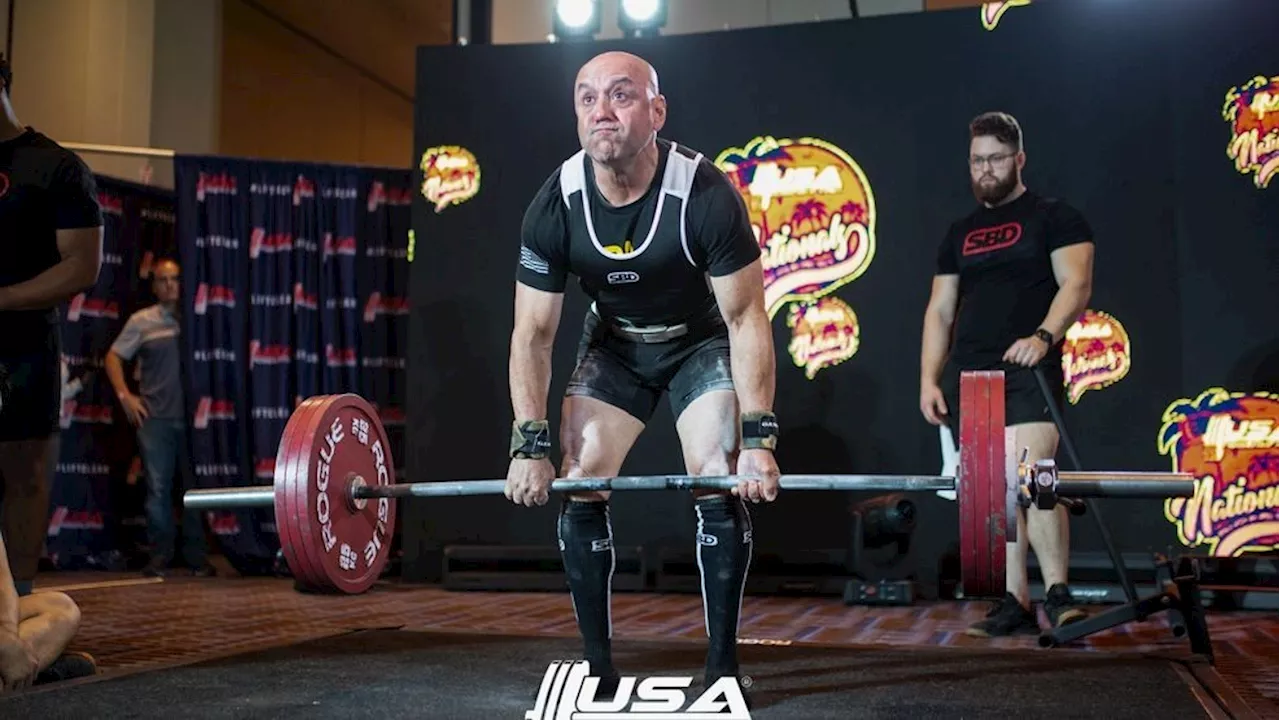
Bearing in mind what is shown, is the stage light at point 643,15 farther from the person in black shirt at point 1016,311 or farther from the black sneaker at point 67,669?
the black sneaker at point 67,669

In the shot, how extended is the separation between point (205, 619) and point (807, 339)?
257cm

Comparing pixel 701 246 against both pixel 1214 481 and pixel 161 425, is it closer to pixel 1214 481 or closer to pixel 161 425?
pixel 1214 481

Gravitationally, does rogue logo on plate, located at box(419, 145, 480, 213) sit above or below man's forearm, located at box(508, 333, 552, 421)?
above

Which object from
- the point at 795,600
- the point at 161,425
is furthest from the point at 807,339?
the point at 161,425

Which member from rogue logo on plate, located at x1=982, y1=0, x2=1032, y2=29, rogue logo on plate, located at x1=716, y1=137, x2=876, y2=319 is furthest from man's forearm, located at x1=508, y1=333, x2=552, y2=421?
rogue logo on plate, located at x1=982, y1=0, x2=1032, y2=29

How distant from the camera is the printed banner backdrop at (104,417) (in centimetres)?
600

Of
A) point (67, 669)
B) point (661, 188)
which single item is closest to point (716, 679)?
point (661, 188)

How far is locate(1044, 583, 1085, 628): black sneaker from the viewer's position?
3662 mm

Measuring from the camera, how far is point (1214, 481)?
4797 mm

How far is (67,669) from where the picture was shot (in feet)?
9.07

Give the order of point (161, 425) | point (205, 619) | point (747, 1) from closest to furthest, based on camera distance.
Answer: point (205, 619) < point (161, 425) < point (747, 1)

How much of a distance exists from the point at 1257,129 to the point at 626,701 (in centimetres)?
373

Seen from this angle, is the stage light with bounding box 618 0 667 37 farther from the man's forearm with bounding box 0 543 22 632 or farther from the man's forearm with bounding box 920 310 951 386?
the man's forearm with bounding box 0 543 22 632

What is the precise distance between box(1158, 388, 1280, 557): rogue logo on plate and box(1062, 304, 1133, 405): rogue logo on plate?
257 mm
